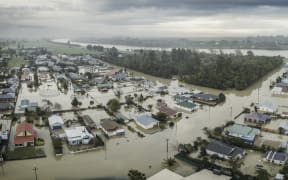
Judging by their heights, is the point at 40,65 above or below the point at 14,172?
above

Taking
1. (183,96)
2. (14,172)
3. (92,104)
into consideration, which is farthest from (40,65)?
(14,172)

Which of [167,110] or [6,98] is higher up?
[6,98]

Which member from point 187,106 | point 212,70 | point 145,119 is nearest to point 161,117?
point 145,119

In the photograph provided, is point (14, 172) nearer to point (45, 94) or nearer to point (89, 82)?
point (45, 94)

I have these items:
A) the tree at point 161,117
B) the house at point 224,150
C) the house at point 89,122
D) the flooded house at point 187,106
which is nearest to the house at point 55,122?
the house at point 89,122

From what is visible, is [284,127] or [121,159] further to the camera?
[284,127]

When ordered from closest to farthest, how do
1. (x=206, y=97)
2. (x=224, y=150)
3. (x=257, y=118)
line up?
(x=224, y=150) < (x=257, y=118) < (x=206, y=97)

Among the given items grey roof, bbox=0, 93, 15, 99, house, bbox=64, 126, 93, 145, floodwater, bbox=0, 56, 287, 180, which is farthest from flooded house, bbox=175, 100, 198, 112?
grey roof, bbox=0, 93, 15, 99

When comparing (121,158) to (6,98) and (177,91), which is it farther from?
(6,98)
